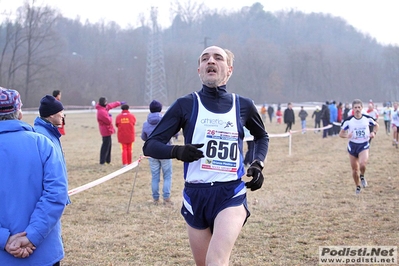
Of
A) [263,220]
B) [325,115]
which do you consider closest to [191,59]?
[325,115]

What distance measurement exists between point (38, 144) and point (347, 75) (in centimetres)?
10783

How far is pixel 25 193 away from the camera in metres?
3.28

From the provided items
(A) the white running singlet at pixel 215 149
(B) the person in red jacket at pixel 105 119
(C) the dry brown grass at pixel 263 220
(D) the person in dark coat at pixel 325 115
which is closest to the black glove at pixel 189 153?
(A) the white running singlet at pixel 215 149

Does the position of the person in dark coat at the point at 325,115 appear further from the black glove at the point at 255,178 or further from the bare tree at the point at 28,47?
the bare tree at the point at 28,47

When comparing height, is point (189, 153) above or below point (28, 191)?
above

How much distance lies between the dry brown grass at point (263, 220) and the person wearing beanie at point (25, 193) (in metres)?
3.08

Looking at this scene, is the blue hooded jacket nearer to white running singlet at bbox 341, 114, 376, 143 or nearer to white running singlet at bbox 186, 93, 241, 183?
white running singlet at bbox 186, 93, 241, 183

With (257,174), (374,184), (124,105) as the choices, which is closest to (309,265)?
(257,174)

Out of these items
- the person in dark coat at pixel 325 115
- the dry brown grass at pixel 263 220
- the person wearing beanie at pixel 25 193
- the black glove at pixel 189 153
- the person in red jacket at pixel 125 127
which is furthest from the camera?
the person in dark coat at pixel 325 115

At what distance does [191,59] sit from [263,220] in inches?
3478

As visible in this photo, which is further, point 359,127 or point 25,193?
point 359,127

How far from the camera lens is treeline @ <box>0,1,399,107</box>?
6950cm

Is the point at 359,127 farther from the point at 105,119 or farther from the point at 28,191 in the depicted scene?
the point at 28,191

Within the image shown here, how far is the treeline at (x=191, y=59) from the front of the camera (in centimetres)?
6950
